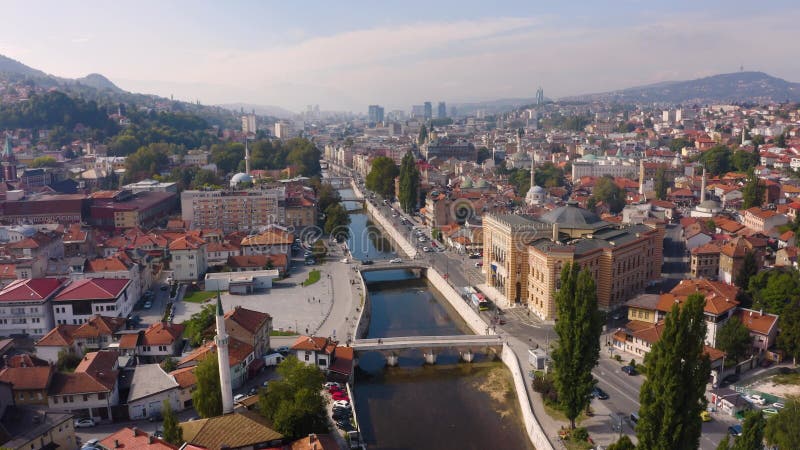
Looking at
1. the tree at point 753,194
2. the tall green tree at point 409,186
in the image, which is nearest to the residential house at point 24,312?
the tall green tree at point 409,186

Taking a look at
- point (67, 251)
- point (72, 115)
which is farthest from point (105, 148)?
point (67, 251)

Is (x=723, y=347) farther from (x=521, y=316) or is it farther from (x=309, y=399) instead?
(x=309, y=399)

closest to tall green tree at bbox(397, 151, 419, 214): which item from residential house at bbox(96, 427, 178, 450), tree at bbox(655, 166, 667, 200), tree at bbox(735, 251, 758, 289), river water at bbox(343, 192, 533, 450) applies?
tree at bbox(655, 166, 667, 200)

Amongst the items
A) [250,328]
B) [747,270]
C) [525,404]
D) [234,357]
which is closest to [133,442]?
[234,357]

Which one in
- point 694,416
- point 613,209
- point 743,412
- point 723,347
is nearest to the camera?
point 694,416

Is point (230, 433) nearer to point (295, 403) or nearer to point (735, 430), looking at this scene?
point (295, 403)
